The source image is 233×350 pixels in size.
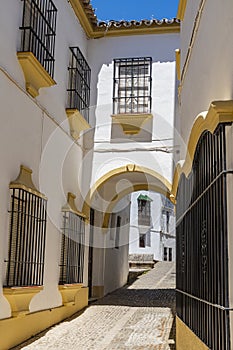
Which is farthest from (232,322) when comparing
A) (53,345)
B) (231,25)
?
(53,345)

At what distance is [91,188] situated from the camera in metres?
12.3

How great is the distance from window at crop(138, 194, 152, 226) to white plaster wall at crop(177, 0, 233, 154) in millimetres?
25103

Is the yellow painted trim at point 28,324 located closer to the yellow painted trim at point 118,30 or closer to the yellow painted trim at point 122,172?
the yellow painted trim at point 122,172

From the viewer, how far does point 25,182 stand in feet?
26.9

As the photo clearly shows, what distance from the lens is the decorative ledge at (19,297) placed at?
7.52m

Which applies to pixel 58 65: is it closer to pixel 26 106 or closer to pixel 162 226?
pixel 26 106

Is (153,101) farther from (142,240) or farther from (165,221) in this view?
(165,221)

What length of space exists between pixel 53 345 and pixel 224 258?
5.44m

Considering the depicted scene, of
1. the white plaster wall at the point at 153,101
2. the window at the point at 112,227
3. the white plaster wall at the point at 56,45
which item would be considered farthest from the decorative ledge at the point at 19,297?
the window at the point at 112,227

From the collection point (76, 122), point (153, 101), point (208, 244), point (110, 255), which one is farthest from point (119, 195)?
point (208, 244)

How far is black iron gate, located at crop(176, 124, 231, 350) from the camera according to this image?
11.4 feet

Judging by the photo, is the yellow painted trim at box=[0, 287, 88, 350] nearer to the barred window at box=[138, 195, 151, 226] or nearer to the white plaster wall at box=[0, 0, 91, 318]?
the white plaster wall at box=[0, 0, 91, 318]

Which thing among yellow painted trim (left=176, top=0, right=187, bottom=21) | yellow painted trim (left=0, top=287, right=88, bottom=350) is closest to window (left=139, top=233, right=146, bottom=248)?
yellow painted trim (left=0, top=287, right=88, bottom=350)

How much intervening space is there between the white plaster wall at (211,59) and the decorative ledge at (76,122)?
14.9 ft
